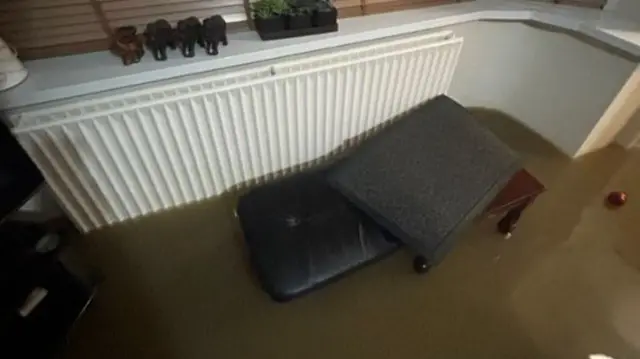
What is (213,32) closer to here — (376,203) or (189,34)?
(189,34)

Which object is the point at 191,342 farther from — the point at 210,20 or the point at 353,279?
the point at 210,20

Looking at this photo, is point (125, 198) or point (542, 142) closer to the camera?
point (125, 198)

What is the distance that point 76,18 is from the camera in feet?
3.82

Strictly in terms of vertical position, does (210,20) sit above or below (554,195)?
above

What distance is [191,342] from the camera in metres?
1.36

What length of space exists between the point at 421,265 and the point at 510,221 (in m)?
0.39

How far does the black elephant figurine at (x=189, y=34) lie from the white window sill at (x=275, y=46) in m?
0.03

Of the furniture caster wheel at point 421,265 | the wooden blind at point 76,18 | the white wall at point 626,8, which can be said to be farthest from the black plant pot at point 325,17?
the white wall at point 626,8

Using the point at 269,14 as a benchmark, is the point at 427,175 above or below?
below

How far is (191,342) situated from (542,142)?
5.61 ft

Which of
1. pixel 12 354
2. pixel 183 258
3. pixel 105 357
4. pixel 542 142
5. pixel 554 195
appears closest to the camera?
pixel 12 354

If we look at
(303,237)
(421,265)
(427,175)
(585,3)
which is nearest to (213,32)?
(303,237)

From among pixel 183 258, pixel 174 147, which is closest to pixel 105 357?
pixel 183 258

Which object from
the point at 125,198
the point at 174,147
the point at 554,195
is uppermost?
the point at 174,147
